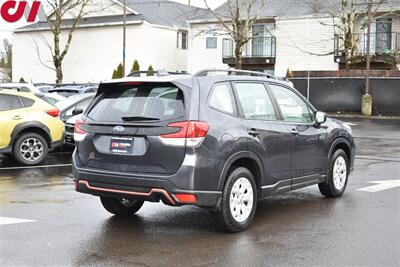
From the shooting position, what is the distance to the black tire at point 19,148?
11.9m

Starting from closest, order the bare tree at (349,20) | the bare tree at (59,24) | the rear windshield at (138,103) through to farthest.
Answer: the rear windshield at (138,103) < the bare tree at (349,20) < the bare tree at (59,24)

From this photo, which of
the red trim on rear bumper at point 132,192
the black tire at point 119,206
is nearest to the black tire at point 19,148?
the black tire at point 119,206

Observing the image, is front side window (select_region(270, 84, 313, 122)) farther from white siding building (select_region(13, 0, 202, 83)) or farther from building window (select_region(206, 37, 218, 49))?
white siding building (select_region(13, 0, 202, 83))

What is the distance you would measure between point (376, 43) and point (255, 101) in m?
30.9

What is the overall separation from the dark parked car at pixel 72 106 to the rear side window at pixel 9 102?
227cm

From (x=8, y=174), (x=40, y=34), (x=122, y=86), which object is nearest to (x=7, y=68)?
(x=40, y=34)

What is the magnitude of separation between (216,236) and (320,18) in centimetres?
3258

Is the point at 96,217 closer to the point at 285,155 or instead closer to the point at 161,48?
the point at 285,155

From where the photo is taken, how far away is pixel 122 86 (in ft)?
22.4

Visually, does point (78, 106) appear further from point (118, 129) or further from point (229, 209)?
point (229, 209)

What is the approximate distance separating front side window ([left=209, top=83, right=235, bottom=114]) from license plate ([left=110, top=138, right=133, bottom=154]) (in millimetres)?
970

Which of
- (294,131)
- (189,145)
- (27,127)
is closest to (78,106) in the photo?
(27,127)

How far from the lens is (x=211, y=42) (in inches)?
1658

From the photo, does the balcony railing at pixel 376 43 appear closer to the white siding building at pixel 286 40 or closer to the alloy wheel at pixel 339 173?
the white siding building at pixel 286 40
